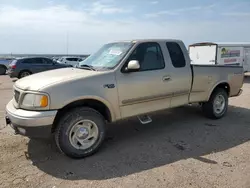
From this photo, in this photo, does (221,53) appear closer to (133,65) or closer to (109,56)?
(109,56)

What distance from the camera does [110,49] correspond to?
5055mm

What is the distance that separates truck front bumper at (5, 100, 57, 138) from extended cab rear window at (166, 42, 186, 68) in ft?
9.01

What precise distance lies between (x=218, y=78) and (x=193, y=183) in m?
3.46

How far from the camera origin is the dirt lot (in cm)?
340

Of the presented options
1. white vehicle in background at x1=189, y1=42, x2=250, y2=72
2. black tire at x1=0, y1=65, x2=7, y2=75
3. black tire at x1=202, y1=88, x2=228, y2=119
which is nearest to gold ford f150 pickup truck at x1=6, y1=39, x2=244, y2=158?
black tire at x1=202, y1=88, x2=228, y2=119

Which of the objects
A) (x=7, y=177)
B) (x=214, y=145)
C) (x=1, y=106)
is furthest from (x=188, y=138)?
(x=1, y=106)

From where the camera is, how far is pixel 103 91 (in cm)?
417

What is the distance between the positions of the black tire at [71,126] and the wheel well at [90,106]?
9 centimetres

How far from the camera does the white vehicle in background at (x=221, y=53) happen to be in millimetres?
17219

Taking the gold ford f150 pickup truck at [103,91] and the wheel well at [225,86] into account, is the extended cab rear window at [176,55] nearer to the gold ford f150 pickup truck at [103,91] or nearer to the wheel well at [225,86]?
the gold ford f150 pickup truck at [103,91]

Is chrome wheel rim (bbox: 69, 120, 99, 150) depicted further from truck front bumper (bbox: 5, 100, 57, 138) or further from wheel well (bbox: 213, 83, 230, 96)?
wheel well (bbox: 213, 83, 230, 96)

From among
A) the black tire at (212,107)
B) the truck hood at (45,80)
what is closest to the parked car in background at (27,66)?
the truck hood at (45,80)

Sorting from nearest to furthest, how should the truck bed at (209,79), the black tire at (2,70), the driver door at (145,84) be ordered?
the driver door at (145,84) → the truck bed at (209,79) → the black tire at (2,70)

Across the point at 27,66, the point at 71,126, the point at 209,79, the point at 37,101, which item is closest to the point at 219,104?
the point at 209,79
